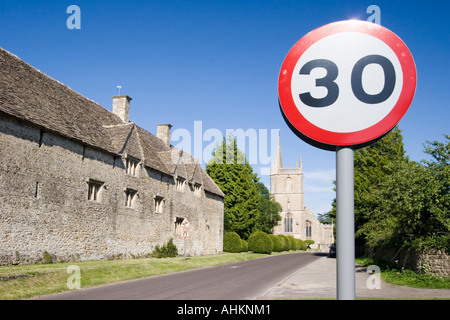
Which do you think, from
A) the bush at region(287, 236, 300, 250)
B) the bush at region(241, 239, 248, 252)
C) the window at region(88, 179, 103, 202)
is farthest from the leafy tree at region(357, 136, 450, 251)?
the bush at region(287, 236, 300, 250)

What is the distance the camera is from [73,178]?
22469mm

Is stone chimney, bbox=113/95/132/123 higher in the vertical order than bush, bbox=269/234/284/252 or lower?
higher

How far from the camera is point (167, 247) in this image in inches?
1303

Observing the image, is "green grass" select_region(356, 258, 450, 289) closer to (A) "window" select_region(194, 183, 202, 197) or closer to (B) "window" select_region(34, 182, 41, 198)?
(B) "window" select_region(34, 182, 41, 198)

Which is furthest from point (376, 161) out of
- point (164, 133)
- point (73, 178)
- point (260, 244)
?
point (73, 178)

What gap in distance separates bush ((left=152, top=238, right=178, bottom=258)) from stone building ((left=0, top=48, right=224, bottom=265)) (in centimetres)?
48

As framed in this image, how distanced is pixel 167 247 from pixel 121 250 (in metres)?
6.65

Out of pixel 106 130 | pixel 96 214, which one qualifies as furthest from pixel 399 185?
pixel 106 130

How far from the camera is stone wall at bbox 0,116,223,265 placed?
60.0ft

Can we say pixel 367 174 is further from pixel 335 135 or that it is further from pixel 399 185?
pixel 335 135

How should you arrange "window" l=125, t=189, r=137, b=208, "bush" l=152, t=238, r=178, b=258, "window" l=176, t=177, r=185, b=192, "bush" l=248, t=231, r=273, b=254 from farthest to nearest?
1. "bush" l=248, t=231, r=273, b=254
2. "window" l=176, t=177, r=185, b=192
3. "bush" l=152, t=238, r=178, b=258
4. "window" l=125, t=189, r=137, b=208

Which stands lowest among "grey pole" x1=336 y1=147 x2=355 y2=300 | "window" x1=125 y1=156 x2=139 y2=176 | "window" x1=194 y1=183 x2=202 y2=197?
"grey pole" x1=336 y1=147 x2=355 y2=300

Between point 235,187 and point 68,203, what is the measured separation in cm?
3425

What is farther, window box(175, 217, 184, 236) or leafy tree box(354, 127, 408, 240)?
window box(175, 217, 184, 236)
